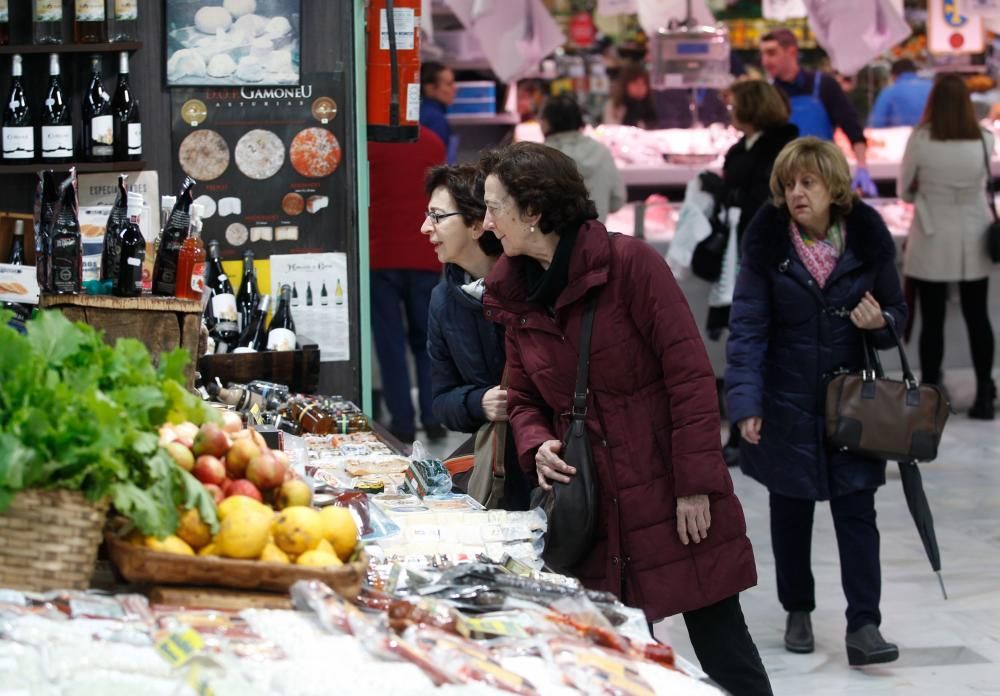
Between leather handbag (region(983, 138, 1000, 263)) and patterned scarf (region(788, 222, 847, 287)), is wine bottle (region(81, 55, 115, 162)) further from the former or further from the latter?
leather handbag (region(983, 138, 1000, 263))

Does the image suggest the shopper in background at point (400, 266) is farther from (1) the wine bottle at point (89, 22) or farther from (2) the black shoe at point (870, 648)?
(2) the black shoe at point (870, 648)

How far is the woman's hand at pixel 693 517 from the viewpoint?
3.46 m

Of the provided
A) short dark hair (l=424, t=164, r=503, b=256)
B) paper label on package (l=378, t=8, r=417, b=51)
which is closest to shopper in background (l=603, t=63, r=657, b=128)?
paper label on package (l=378, t=8, r=417, b=51)

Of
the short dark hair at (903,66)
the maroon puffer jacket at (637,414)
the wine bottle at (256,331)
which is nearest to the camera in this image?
the maroon puffer jacket at (637,414)

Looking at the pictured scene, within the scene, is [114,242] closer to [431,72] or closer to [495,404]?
[495,404]

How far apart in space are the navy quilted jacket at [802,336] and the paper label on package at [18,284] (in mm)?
2159

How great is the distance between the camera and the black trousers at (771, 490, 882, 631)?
16.1ft

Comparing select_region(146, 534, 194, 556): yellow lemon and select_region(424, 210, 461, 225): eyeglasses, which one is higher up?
select_region(424, 210, 461, 225): eyeglasses

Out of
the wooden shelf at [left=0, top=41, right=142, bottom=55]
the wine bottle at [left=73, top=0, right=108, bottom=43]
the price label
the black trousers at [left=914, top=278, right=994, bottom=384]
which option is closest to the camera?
the price label

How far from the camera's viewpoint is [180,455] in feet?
8.35

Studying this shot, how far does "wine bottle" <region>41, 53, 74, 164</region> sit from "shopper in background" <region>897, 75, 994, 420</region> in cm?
526

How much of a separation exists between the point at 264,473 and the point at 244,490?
2.4 inches

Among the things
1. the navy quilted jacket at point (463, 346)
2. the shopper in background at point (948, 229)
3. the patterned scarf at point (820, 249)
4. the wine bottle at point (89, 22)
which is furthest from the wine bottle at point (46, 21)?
the shopper in background at point (948, 229)

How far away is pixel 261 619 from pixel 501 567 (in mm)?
662
